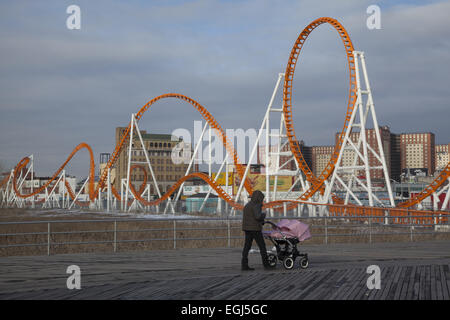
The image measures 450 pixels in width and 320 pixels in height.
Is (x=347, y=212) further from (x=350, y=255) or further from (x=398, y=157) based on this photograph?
(x=398, y=157)

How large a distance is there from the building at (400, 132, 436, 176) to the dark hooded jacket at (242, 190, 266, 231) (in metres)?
165

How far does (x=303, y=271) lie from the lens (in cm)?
923

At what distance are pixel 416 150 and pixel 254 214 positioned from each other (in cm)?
16808

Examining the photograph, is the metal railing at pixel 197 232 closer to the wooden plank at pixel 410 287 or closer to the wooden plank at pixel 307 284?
the wooden plank at pixel 307 284

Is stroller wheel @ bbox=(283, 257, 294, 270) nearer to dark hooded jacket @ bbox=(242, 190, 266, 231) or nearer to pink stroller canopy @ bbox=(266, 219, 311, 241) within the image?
pink stroller canopy @ bbox=(266, 219, 311, 241)

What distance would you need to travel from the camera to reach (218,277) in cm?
859

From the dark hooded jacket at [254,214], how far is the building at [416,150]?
165m

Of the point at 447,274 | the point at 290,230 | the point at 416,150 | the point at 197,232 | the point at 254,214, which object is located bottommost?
the point at 197,232

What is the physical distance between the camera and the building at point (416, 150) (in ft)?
541

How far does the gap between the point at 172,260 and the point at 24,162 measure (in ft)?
221

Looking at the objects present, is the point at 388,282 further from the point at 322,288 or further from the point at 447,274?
the point at 447,274

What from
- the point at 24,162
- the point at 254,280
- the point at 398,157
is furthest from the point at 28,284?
the point at 398,157

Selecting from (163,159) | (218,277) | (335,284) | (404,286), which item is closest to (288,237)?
(218,277)

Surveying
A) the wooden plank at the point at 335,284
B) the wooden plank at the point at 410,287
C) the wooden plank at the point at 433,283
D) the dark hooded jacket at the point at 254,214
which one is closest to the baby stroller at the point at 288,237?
the dark hooded jacket at the point at 254,214
